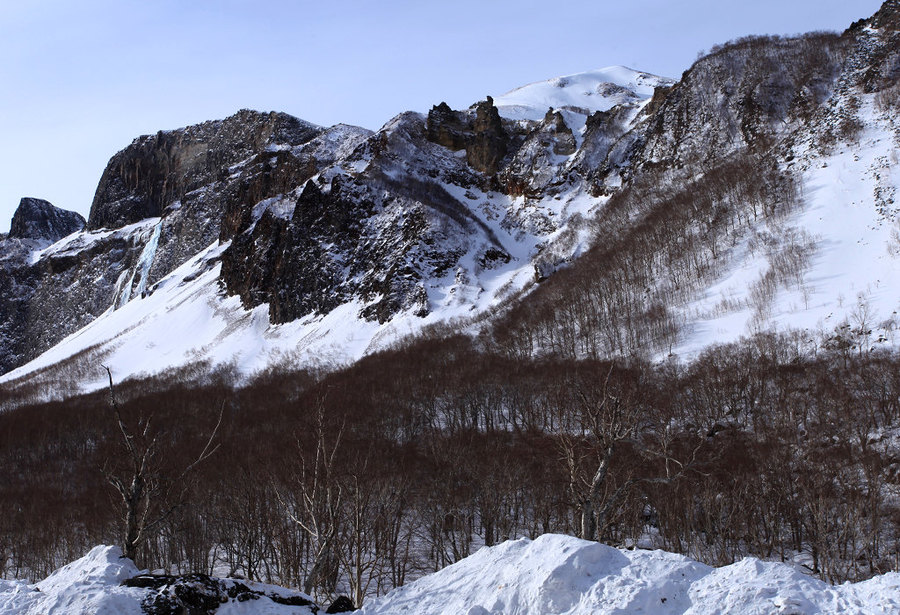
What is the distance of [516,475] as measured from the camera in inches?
1581

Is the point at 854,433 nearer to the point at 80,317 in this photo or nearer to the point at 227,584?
the point at 227,584

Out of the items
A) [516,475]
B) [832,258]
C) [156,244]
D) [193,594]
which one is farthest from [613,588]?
[156,244]

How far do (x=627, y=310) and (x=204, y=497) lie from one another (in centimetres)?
4873

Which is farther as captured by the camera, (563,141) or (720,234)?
(563,141)

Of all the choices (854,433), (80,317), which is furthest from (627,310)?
(80,317)

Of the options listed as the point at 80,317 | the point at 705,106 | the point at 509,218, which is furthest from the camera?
the point at 80,317

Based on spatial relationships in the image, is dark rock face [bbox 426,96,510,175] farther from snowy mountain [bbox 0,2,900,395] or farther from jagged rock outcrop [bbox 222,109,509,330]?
jagged rock outcrop [bbox 222,109,509,330]

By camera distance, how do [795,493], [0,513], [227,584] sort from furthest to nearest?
1. [0,513]
2. [795,493]
3. [227,584]

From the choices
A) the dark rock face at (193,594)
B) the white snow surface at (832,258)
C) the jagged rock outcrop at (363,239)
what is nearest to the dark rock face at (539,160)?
the jagged rock outcrop at (363,239)

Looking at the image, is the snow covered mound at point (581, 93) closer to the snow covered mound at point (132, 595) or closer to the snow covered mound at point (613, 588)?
the snow covered mound at point (613, 588)

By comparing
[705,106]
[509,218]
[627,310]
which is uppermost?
[705,106]

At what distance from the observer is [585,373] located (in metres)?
59.1

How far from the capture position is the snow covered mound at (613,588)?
850cm

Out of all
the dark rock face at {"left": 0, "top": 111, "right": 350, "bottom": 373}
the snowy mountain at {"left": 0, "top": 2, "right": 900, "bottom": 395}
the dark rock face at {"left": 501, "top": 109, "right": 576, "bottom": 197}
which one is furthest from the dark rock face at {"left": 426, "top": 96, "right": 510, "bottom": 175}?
the dark rock face at {"left": 0, "top": 111, "right": 350, "bottom": 373}
